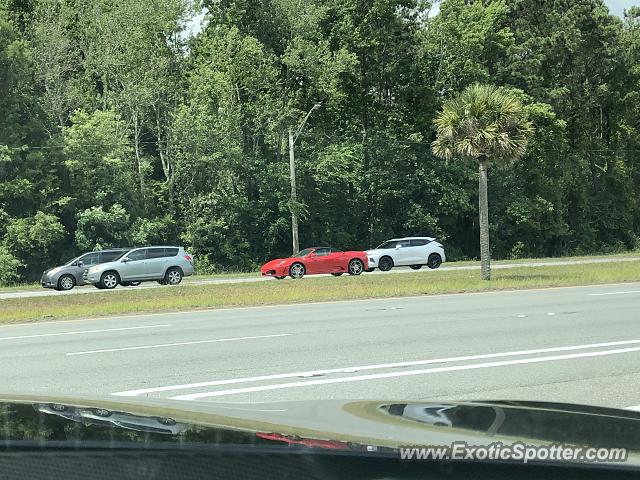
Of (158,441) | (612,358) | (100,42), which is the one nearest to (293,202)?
(100,42)

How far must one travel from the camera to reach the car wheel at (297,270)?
37.2 metres

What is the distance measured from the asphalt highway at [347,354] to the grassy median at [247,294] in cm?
232

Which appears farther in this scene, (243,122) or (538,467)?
(243,122)

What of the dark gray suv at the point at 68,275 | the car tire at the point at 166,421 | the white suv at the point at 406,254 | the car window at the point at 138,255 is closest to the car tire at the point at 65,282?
the dark gray suv at the point at 68,275

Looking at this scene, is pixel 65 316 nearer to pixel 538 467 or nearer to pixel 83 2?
pixel 538 467

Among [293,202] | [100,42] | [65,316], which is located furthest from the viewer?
[100,42]

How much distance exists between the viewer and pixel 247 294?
25547 millimetres

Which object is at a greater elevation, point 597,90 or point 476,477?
point 597,90

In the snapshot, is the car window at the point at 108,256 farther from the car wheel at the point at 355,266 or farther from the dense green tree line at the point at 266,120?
the car wheel at the point at 355,266

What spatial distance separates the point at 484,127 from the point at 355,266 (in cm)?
1261

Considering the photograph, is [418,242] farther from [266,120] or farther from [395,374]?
[395,374]

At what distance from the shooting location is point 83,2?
53.8m

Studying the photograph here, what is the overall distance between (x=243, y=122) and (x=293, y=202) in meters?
8.65

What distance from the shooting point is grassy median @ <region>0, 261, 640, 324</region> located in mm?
21188
